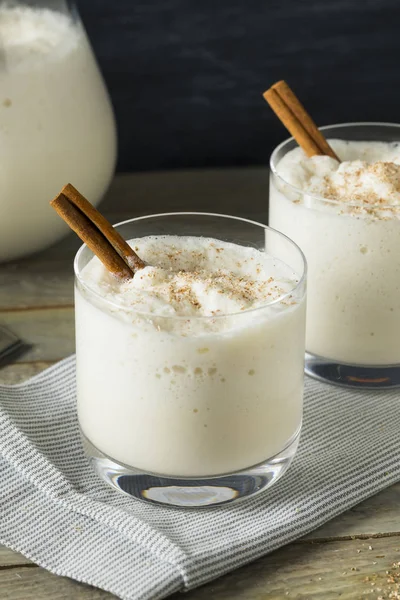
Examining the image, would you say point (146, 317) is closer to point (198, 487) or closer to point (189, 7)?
point (198, 487)

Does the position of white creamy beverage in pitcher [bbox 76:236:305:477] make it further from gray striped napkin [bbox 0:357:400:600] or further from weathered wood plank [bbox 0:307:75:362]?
weathered wood plank [bbox 0:307:75:362]

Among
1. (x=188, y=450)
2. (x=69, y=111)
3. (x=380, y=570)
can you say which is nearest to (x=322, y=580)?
(x=380, y=570)

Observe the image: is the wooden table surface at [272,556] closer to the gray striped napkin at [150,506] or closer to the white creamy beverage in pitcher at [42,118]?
the gray striped napkin at [150,506]

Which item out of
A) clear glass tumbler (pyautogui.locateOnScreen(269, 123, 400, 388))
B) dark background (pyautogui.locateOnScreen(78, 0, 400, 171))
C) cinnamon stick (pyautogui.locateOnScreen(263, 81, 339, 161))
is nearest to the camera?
clear glass tumbler (pyautogui.locateOnScreen(269, 123, 400, 388))

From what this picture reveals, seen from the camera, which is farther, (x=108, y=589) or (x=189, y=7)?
(x=189, y=7)

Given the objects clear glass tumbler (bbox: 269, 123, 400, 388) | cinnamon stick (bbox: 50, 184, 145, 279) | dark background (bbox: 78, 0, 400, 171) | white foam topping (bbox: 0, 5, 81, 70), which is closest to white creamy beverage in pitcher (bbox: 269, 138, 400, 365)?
clear glass tumbler (bbox: 269, 123, 400, 388)

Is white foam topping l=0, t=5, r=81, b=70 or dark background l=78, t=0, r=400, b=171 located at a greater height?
white foam topping l=0, t=5, r=81, b=70

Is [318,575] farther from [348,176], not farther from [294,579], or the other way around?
[348,176]
